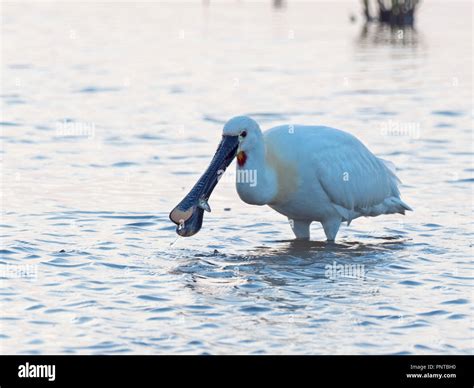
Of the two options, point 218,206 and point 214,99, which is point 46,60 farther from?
point 218,206

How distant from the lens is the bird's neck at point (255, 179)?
1013 centimetres

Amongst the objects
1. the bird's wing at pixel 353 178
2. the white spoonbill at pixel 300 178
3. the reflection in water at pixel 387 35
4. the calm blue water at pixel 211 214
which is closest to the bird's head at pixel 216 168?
the white spoonbill at pixel 300 178

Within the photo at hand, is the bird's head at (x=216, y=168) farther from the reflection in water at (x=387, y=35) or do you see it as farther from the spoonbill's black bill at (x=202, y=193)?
the reflection in water at (x=387, y=35)

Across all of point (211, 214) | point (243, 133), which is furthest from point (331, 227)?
point (211, 214)

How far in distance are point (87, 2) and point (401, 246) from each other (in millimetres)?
31585

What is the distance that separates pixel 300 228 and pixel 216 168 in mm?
1434

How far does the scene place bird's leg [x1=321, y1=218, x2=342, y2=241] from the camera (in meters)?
11.0

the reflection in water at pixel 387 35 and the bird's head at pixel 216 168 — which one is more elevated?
the reflection in water at pixel 387 35

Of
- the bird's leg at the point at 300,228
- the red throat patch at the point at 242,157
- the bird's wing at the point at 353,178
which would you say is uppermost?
the red throat patch at the point at 242,157

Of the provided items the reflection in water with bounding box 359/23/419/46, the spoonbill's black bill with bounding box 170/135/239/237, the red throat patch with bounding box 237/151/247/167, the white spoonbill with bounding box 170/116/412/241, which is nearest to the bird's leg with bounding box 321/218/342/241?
the white spoonbill with bounding box 170/116/412/241

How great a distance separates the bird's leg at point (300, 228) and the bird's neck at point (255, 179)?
0.98m

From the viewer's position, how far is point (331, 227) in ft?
36.3

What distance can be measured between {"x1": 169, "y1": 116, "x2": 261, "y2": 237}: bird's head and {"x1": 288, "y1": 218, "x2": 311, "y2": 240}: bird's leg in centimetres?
121

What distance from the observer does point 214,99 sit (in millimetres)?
20078
